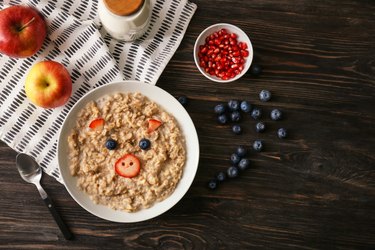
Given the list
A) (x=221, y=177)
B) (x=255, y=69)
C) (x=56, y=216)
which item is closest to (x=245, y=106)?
(x=255, y=69)

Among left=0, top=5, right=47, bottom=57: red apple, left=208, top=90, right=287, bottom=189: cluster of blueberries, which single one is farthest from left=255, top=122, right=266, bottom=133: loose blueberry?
left=0, top=5, right=47, bottom=57: red apple

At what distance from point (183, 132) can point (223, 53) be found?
30 centimetres

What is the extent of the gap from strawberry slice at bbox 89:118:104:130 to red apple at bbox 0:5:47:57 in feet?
0.99

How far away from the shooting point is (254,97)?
1.66 meters

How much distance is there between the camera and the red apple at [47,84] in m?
1.49

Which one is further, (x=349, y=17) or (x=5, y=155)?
(x=349, y=17)

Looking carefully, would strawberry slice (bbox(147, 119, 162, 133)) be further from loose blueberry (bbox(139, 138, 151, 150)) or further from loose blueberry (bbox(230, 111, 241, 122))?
loose blueberry (bbox(230, 111, 241, 122))

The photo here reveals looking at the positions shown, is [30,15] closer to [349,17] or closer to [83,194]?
[83,194]

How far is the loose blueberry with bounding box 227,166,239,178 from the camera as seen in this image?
1612mm

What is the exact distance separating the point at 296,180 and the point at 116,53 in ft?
2.49

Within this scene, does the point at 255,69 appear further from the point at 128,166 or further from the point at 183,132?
the point at 128,166

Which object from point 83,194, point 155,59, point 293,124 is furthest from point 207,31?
point 83,194

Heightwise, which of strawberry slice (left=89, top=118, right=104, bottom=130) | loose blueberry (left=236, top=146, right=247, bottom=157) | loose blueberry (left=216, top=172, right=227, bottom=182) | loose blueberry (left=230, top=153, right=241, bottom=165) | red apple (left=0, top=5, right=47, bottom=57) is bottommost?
loose blueberry (left=216, top=172, right=227, bottom=182)

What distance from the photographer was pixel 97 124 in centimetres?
155
